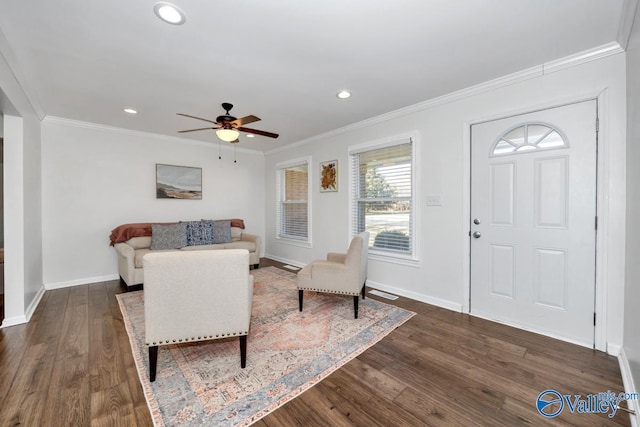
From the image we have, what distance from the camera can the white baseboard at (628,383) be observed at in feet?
5.03

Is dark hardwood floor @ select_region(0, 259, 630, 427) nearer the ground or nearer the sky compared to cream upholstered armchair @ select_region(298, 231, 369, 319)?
nearer the ground

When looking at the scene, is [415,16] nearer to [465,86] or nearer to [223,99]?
[465,86]

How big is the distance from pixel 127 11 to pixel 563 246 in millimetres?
3911

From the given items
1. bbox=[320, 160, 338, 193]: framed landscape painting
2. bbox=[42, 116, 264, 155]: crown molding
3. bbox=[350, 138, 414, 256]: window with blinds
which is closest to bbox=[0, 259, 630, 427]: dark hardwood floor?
bbox=[350, 138, 414, 256]: window with blinds

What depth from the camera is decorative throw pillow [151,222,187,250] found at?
434 cm

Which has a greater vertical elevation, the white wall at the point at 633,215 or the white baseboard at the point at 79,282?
the white wall at the point at 633,215

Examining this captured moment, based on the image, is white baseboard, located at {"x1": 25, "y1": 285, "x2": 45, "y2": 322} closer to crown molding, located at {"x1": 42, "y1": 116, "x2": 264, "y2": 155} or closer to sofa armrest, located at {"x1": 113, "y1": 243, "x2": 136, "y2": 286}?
sofa armrest, located at {"x1": 113, "y1": 243, "x2": 136, "y2": 286}

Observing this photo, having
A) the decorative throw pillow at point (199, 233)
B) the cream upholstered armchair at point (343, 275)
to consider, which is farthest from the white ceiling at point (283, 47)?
the decorative throw pillow at point (199, 233)

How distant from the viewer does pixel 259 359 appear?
7.16ft

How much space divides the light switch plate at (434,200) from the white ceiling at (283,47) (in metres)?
1.18

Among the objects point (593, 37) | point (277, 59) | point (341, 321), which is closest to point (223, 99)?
point (277, 59)

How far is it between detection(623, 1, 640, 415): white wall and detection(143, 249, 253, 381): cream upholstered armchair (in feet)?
8.27

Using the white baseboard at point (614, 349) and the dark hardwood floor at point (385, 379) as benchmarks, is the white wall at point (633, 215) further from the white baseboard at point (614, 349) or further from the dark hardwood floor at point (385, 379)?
the dark hardwood floor at point (385, 379)

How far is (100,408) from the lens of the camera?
1641 mm
